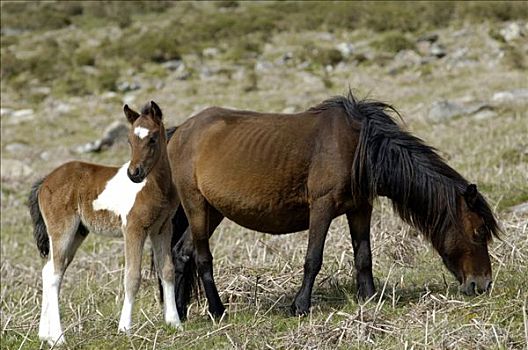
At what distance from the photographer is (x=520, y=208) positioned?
8.75 meters

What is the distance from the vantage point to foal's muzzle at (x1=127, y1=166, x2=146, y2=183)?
545 cm

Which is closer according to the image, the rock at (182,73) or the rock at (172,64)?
the rock at (182,73)

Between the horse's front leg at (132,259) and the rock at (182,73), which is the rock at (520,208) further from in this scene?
the rock at (182,73)

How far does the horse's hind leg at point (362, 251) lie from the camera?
20.9 ft

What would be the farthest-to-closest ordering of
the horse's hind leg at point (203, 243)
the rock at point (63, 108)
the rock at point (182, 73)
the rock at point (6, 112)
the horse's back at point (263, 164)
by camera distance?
the rock at point (182, 73) < the rock at point (6, 112) < the rock at point (63, 108) < the horse's hind leg at point (203, 243) < the horse's back at point (263, 164)

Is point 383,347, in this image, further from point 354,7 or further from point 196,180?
point 354,7

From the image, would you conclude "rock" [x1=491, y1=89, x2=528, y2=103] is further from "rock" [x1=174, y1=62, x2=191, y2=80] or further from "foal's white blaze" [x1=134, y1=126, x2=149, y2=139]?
"foal's white blaze" [x1=134, y1=126, x2=149, y2=139]

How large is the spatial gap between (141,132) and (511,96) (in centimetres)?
1346

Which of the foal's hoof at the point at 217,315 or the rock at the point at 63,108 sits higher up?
the foal's hoof at the point at 217,315

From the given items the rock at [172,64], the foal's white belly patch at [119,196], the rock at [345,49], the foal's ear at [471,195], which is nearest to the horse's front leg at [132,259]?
the foal's white belly patch at [119,196]

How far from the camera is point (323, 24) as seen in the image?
123 ft

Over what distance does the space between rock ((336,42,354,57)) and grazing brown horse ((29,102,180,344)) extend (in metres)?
22.9

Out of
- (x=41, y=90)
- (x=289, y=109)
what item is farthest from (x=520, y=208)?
(x=41, y=90)

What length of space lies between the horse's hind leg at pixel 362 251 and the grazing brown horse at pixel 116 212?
1518mm
